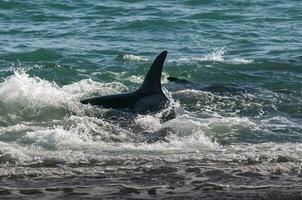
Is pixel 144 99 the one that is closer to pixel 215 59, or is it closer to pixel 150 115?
pixel 150 115

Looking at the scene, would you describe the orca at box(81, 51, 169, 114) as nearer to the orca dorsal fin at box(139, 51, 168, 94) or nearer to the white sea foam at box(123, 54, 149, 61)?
the orca dorsal fin at box(139, 51, 168, 94)

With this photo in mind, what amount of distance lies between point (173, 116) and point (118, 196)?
17.0 feet

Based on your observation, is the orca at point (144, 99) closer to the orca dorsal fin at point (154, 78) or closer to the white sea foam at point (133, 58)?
the orca dorsal fin at point (154, 78)

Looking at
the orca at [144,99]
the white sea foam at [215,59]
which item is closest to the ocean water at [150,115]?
the white sea foam at [215,59]

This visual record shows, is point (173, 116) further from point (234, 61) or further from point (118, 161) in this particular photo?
point (234, 61)

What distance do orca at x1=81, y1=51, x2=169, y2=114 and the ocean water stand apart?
0.28 metres

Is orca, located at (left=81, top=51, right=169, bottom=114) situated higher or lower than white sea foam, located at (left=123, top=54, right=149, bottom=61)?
higher

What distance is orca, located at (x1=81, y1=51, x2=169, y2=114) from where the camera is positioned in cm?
1473

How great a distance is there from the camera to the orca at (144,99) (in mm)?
14734

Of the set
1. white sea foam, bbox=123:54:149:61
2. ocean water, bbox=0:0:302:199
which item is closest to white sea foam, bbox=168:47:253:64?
ocean water, bbox=0:0:302:199

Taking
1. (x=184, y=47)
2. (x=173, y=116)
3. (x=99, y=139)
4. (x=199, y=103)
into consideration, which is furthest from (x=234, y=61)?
(x=99, y=139)

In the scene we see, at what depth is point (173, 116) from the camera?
14.5 meters

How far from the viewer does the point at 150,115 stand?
14.4 metres

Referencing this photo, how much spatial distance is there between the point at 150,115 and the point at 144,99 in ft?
2.13
